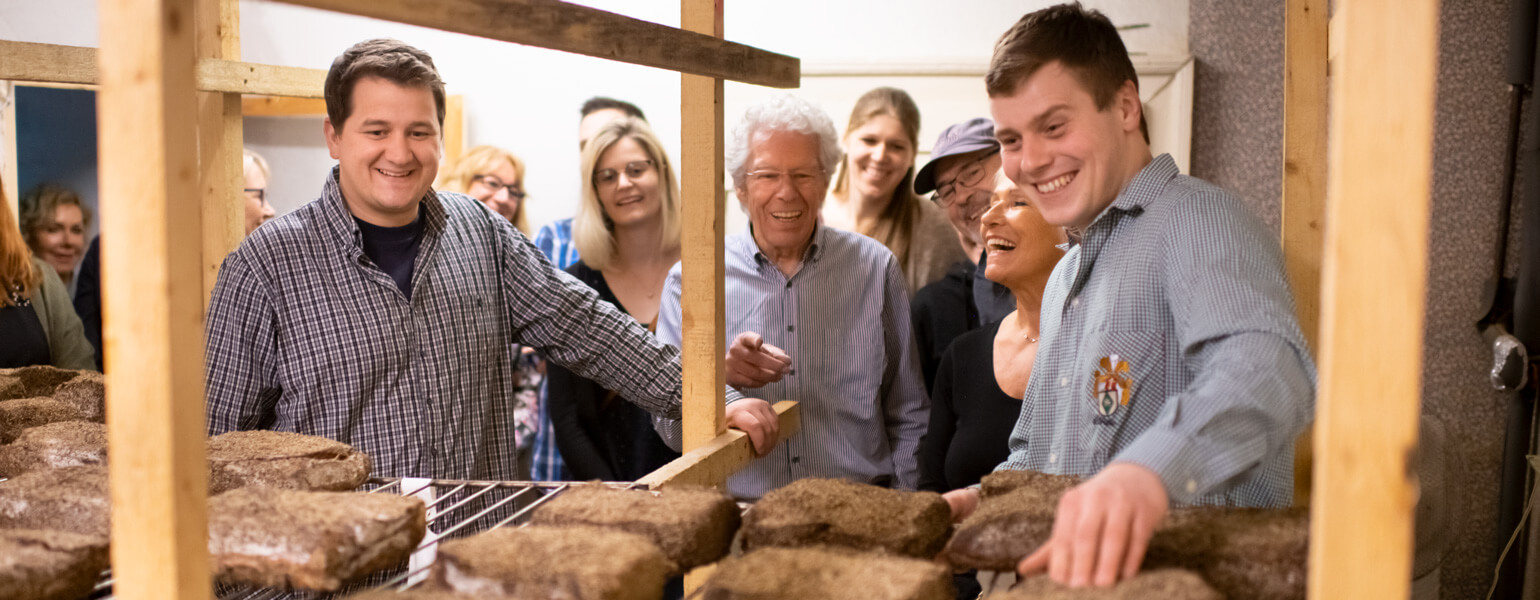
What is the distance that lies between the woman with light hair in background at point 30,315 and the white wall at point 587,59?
61.8 inches

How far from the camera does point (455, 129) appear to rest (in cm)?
446

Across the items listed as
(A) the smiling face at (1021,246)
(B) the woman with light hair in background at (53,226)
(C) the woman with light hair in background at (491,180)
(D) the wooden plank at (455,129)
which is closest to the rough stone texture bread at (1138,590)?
(A) the smiling face at (1021,246)

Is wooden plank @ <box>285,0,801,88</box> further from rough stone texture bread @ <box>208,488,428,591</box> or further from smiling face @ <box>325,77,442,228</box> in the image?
smiling face @ <box>325,77,442,228</box>

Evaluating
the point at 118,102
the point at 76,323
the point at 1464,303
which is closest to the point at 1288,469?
the point at 118,102

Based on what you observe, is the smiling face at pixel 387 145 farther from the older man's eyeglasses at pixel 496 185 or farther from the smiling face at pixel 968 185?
the older man's eyeglasses at pixel 496 185

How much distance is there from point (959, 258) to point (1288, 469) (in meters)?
1.71

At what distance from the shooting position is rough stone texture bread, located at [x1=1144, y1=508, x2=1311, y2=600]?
3.50ft

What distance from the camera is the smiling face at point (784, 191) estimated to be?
97.4 inches

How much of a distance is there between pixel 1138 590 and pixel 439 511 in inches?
41.7

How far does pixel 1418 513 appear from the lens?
7.16 ft

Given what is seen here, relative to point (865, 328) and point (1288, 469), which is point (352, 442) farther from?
point (1288, 469)

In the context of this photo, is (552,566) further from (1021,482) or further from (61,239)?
(61,239)

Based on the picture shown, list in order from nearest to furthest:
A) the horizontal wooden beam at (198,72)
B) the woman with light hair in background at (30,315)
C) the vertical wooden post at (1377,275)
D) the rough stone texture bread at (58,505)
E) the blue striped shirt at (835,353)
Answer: the vertical wooden post at (1377,275) < the rough stone texture bread at (58,505) < the horizontal wooden beam at (198,72) < the blue striped shirt at (835,353) < the woman with light hair in background at (30,315)

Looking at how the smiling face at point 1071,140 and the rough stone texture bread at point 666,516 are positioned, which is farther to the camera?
the smiling face at point 1071,140
